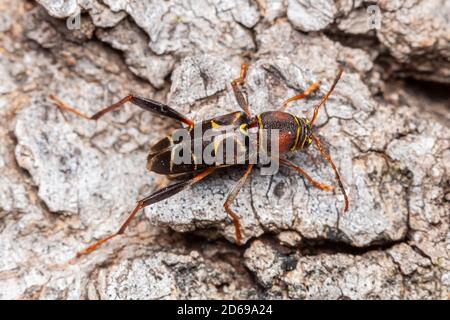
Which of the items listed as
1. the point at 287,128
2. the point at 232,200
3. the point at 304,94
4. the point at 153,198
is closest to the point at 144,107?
the point at 153,198

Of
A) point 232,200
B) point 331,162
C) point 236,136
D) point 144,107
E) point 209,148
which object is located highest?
point 144,107

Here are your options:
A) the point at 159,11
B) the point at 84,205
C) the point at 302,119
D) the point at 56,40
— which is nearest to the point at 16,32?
the point at 56,40

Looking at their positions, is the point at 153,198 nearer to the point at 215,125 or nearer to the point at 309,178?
the point at 215,125

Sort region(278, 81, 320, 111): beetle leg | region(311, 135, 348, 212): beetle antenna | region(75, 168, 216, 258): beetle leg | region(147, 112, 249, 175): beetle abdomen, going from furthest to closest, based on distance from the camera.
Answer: region(278, 81, 320, 111): beetle leg, region(147, 112, 249, 175): beetle abdomen, region(75, 168, 216, 258): beetle leg, region(311, 135, 348, 212): beetle antenna

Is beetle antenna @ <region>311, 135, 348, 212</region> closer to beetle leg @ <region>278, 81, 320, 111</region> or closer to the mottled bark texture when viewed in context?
the mottled bark texture

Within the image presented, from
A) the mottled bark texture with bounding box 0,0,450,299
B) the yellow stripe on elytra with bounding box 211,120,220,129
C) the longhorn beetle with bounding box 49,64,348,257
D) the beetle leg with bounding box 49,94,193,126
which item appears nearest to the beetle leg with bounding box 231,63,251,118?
the longhorn beetle with bounding box 49,64,348,257

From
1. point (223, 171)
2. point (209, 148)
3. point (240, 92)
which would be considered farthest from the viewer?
point (223, 171)
